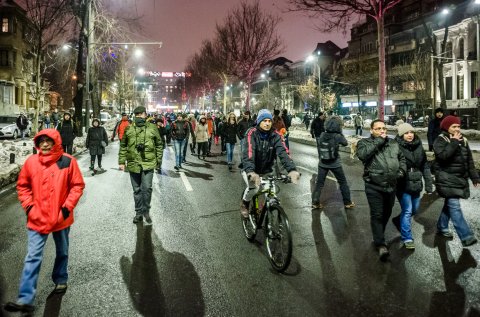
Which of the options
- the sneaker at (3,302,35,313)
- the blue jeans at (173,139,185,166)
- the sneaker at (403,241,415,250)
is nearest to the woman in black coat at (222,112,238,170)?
the blue jeans at (173,139,185,166)

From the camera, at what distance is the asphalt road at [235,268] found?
4012mm

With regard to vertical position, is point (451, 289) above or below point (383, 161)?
below

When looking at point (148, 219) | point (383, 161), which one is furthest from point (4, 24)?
point (383, 161)

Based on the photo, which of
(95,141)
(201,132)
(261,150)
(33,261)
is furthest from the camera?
(201,132)

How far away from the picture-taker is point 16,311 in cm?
388

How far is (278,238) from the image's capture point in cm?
502

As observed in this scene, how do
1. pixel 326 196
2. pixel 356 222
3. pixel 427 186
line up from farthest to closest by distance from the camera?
pixel 326 196 < pixel 356 222 < pixel 427 186

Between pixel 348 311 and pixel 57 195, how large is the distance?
2810 millimetres

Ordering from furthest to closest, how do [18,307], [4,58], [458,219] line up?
[4,58] < [458,219] < [18,307]

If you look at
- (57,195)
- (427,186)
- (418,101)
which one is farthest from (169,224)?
(418,101)

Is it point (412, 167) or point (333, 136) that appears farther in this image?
point (333, 136)

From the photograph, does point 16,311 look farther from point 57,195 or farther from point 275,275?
point 275,275

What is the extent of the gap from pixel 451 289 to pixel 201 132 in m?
13.1

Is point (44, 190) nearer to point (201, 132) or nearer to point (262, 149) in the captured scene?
point (262, 149)
